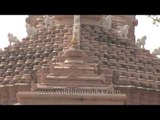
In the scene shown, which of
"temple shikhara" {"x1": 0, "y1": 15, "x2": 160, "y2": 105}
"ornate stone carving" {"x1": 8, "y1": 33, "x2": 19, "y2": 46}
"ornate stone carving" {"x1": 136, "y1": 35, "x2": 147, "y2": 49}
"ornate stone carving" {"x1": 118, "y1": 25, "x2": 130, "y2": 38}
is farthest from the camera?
"ornate stone carving" {"x1": 136, "y1": 35, "x2": 147, "y2": 49}

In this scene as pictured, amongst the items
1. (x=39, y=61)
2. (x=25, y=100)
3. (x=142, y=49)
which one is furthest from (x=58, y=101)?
(x=142, y=49)

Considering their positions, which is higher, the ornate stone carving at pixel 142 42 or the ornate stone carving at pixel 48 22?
the ornate stone carving at pixel 48 22

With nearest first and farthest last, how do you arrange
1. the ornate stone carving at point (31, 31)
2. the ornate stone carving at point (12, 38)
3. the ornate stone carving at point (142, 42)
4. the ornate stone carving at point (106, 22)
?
the ornate stone carving at point (31, 31) → the ornate stone carving at point (106, 22) → the ornate stone carving at point (12, 38) → the ornate stone carving at point (142, 42)

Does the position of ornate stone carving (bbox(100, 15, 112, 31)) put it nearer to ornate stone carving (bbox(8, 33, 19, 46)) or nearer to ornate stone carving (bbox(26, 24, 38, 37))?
ornate stone carving (bbox(26, 24, 38, 37))

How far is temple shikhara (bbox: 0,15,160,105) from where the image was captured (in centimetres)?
2902

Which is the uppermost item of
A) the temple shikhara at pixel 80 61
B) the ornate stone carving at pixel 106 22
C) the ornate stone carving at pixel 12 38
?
the ornate stone carving at pixel 106 22

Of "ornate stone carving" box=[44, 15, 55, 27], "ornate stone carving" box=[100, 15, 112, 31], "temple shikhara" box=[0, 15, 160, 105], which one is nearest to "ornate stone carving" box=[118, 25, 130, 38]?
"temple shikhara" box=[0, 15, 160, 105]

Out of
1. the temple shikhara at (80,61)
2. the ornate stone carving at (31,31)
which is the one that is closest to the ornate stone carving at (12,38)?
the temple shikhara at (80,61)

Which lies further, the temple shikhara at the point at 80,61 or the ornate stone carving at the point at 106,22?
the ornate stone carving at the point at 106,22

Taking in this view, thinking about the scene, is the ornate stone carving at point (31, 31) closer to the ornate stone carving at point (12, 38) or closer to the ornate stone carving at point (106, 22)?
the ornate stone carving at point (12, 38)

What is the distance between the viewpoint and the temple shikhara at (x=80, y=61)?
29016mm

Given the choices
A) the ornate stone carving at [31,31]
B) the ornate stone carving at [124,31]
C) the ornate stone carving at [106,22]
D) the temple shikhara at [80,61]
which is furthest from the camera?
the ornate stone carving at [124,31]
